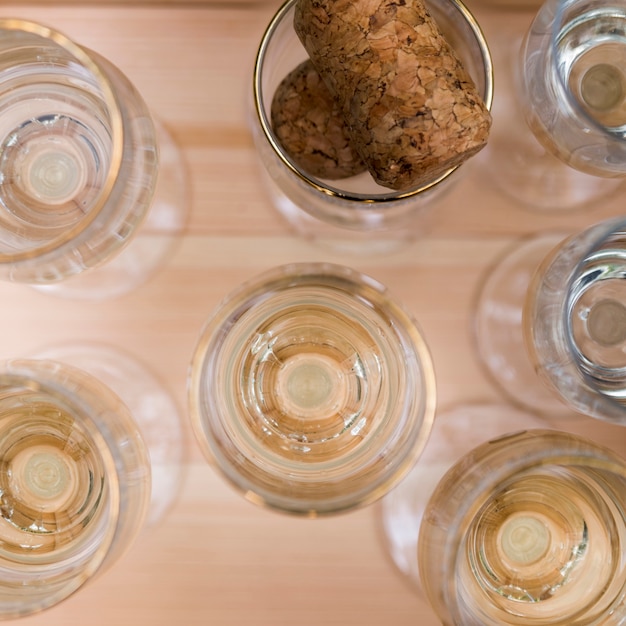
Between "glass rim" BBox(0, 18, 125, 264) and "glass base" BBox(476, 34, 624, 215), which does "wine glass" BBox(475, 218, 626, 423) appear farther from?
"glass rim" BBox(0, 18, 125, 264)

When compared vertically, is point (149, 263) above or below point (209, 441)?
above

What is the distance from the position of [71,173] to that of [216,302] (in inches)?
7.1

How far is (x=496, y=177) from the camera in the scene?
2.05 ft

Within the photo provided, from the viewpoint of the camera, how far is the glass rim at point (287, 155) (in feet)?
1.76

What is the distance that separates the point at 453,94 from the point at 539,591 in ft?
1.43

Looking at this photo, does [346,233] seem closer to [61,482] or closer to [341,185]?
[341,185]

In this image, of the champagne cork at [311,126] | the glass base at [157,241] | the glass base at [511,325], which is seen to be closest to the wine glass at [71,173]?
the glass base at [157,241]

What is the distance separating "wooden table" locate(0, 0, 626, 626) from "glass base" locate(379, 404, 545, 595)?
0.04 ft

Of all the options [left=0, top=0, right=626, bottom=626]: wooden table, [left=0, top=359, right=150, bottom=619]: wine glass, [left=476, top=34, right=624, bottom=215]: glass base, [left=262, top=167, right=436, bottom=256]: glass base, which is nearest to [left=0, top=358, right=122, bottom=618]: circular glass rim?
[left=0, top=359, right=150, bottom=619]: wine glass

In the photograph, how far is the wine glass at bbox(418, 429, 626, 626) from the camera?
1.59 feet

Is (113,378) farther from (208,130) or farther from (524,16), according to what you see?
(524,16)

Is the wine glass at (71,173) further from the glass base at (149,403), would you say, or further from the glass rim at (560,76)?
the glass rim at (560,76)

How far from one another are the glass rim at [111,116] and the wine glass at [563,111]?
33 centimetres

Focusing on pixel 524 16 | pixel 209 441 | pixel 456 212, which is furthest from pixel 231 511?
pixel 524 16
